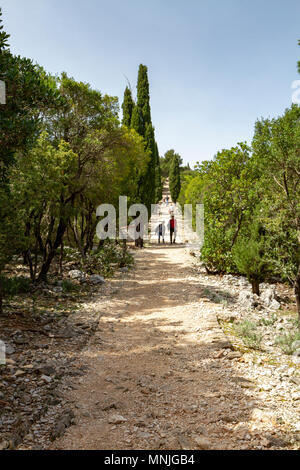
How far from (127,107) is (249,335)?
63.0ft

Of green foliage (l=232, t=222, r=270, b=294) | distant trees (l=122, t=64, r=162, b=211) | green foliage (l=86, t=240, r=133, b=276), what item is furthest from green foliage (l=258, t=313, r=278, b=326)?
distant trees (l=122, t=64, r=162, b=211)

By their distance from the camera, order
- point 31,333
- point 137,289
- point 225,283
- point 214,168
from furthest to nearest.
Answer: point 214,168, point 225,283, point 137,289, point 31,333

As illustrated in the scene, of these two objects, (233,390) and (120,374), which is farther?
(120,374)

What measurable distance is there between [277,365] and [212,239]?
23.1 ft

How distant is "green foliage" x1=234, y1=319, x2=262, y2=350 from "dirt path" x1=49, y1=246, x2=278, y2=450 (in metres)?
0.45

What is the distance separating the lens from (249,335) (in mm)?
5723

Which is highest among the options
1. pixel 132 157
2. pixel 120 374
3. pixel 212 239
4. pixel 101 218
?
pixel 132 157

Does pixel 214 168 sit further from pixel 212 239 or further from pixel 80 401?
pixel 80 401

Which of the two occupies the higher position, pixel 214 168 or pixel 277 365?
pixel 214 168

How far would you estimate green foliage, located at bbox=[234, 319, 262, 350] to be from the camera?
17.5 ft

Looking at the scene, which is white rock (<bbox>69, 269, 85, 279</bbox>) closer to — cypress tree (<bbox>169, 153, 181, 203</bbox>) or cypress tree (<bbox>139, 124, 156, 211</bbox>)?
cypress tree (<bbox>139, 124, 156, 211</bbox>)

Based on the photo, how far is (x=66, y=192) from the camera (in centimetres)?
1004
